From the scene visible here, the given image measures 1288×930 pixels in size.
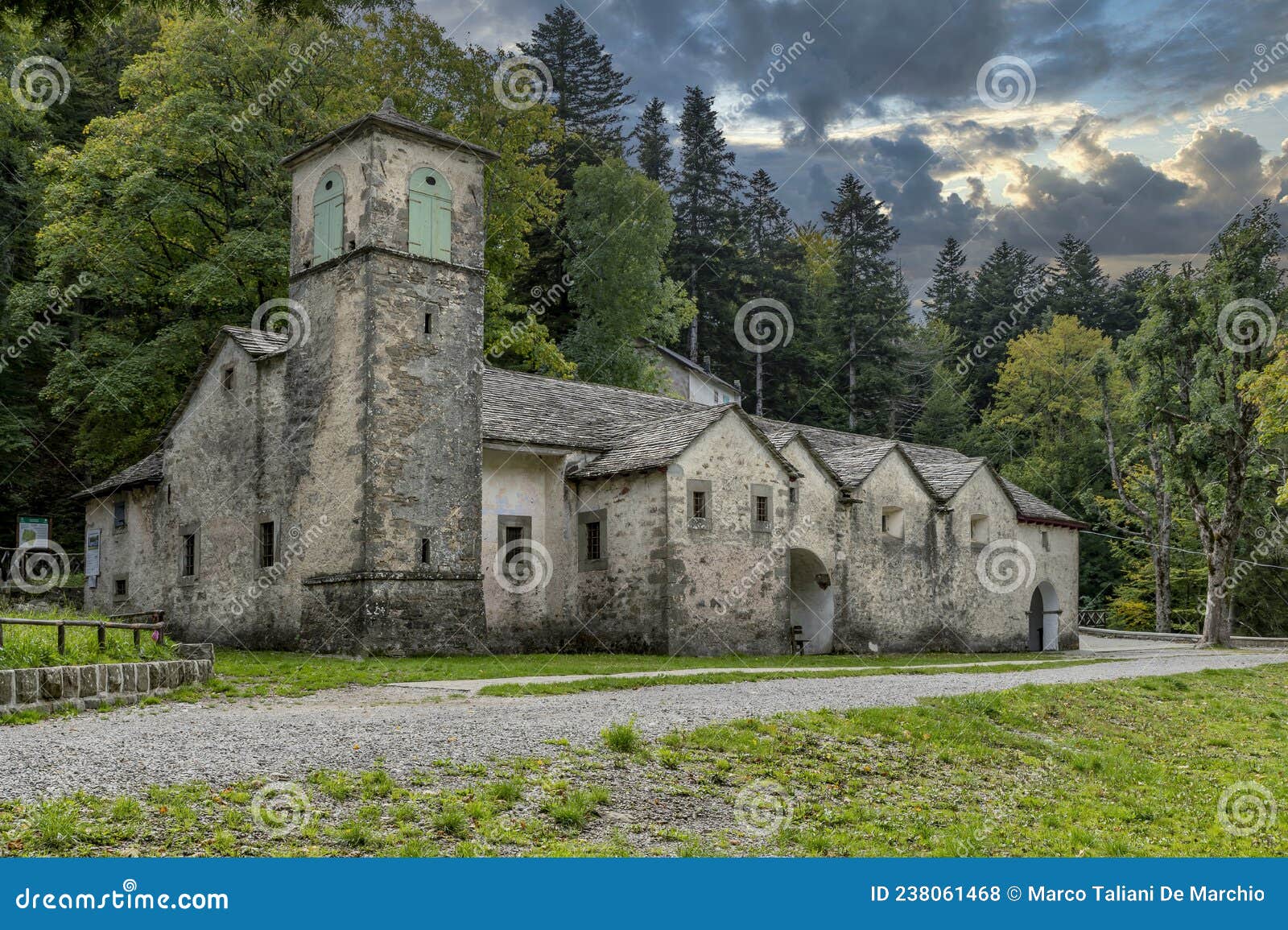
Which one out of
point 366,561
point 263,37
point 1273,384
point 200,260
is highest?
point 263,37

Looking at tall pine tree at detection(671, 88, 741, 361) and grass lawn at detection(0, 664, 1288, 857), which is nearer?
grass lawn at detection(0, 664, 1288, 857)

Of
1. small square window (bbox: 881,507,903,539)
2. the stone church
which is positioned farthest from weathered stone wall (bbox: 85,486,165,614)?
small square window (bbox: 881,507,903,539)

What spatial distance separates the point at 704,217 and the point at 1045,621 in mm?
32304

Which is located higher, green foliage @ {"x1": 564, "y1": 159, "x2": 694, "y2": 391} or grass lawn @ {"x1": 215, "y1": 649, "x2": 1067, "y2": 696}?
green foliage @ {"x1": 564, "y1": 159, "x2": 694, "y2": 391}

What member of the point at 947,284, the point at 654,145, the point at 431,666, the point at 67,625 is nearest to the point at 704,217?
the point at 654,145

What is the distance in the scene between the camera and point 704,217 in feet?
208

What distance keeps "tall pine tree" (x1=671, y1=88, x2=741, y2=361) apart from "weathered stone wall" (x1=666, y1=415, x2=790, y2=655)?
3434cm

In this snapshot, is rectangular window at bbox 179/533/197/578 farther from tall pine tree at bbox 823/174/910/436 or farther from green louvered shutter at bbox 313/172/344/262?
tall pine tree at bbox 823/174/910/436

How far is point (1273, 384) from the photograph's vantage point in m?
25.1

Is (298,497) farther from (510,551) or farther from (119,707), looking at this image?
(119,707)

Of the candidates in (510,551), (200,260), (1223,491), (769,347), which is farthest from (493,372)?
(769,347)

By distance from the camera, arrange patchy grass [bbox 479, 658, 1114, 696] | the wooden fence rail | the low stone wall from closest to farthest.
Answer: the low stone wall, the wooden fence rail, patchy grass [bbox 479, 658, 1114, 696]

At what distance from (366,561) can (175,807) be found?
15737mm

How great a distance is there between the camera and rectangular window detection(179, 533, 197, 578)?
2928cm
